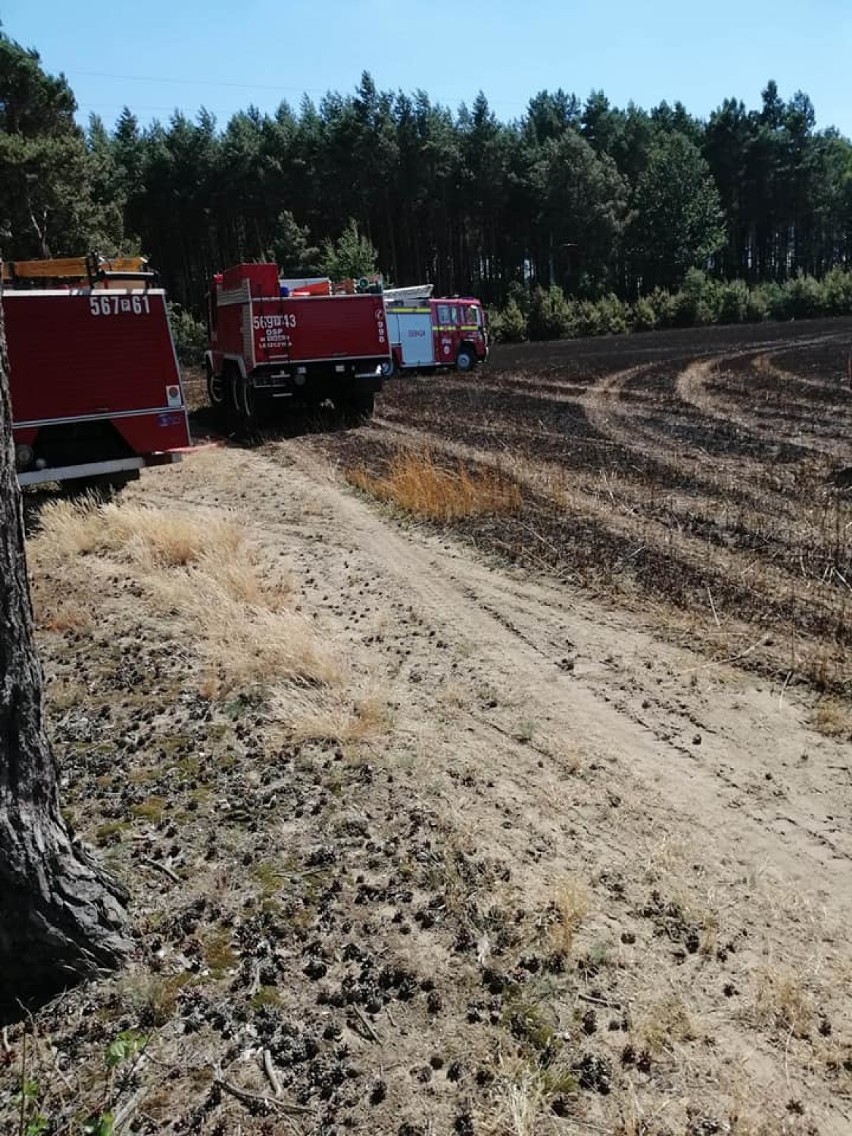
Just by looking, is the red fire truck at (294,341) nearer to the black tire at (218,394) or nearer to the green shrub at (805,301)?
the black tire at (218,394)

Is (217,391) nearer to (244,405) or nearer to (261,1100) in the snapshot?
(244,405)

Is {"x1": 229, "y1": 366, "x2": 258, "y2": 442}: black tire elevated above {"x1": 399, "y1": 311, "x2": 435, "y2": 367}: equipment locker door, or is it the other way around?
{"x1": 399, "y1": 311, "x2": 435, "y2": 367}: equipment locker door

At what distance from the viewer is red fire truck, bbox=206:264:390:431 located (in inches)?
647

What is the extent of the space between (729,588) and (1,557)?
5940mm

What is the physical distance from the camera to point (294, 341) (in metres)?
16.7

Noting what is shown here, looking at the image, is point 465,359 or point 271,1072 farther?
point 465,359

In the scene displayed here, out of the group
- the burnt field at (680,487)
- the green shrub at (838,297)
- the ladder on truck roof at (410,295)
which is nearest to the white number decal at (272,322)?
the burnt field at (680,487)

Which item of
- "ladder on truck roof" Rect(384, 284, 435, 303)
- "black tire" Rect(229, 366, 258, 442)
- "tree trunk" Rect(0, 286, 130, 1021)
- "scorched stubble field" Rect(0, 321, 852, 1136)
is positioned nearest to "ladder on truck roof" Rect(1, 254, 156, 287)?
"scorched stubble field" Rect(0, 321, 852, 1136)

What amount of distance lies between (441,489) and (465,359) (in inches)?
789

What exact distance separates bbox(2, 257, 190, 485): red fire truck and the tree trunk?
26.6 ft

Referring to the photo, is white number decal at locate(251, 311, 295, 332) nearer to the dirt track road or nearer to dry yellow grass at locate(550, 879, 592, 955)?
the dirt track road

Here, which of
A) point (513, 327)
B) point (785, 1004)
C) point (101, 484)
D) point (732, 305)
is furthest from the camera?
point (732, 305)

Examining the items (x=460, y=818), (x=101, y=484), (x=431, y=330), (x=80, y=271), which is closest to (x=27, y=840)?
(x=460, y=818)

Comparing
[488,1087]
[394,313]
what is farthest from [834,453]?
[394,313]
